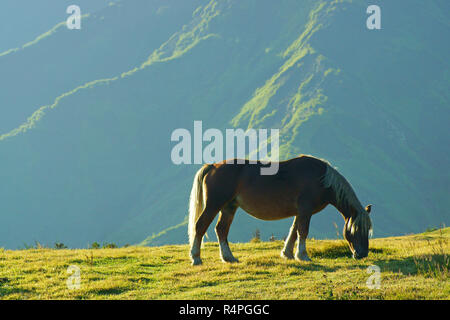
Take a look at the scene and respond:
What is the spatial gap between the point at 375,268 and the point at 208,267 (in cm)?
384

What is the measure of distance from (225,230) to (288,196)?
1.96 m

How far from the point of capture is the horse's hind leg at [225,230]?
42.2 feet

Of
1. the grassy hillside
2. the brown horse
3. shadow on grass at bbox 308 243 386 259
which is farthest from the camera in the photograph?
shadow on grass at bbox 308 243 386 259

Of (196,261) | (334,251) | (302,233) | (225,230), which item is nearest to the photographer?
(302,233)

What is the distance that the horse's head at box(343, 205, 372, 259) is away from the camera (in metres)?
12.3

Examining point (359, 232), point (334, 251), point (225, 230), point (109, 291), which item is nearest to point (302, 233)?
point (359, 232)

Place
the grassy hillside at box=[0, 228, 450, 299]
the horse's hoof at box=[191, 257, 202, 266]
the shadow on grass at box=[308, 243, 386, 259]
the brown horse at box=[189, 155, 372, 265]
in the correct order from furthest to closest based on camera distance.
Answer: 1. the shadow on grass at box=[308, 243, 386, 259]
2. the horse's hoof at box=[191, 257, 202, 266]
3. the brown horse at box=[189, 155, 372, 265]
4. the grassy hillside at box=[0, 228, 450, 299]

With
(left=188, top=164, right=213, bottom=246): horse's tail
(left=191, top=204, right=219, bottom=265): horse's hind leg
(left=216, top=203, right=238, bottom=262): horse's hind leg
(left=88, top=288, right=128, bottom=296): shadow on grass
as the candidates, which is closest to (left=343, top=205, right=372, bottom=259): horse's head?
(left=216, top=203, right=238, bottom=262): horse's hind leg

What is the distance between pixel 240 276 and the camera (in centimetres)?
1078

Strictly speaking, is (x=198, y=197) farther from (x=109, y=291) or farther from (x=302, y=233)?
(x=109, y=291)

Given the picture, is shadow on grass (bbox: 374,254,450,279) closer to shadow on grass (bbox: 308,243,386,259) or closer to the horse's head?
the horse's head
